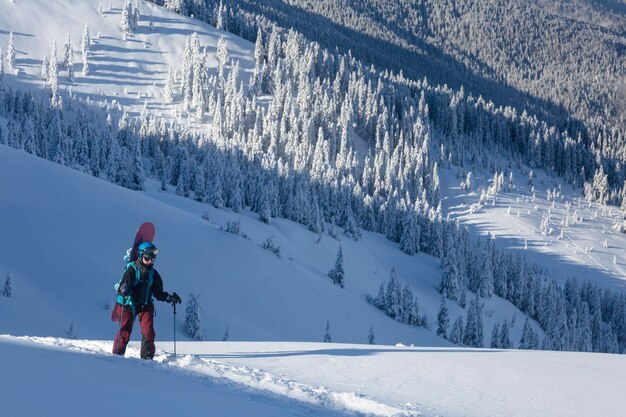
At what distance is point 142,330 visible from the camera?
416 inches

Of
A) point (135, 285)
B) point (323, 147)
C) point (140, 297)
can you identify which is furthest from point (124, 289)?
point (323, 147)

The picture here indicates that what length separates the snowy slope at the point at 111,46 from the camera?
369 ft

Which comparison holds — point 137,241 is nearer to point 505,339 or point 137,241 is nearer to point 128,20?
point 505,339

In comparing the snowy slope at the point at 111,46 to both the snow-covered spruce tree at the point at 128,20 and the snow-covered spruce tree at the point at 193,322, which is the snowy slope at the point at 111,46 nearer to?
the snow-covered spruce tree at the point at 128,20

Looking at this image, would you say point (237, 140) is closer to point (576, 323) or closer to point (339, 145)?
point (339, 145)

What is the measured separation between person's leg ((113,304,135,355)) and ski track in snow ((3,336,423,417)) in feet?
0.71

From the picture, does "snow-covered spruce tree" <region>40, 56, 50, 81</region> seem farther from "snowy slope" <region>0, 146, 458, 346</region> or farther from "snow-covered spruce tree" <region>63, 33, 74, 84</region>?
"snowy slope" <region>0, 146, 458, 346</region>

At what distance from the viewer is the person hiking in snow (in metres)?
10.3

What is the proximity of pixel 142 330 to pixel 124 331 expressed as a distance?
1.02 ft

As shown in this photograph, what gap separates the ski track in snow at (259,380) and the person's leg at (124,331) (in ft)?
0.71

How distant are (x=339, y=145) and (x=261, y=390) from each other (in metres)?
112

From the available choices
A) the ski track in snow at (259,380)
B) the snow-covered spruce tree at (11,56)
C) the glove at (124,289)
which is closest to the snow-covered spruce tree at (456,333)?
the ski track in snow at (259,380)

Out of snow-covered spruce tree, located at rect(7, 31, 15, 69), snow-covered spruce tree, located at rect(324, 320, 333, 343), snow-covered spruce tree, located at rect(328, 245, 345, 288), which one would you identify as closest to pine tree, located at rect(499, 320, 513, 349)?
snow-covered spruce tree, located at rect(328, 245, 345, 288)

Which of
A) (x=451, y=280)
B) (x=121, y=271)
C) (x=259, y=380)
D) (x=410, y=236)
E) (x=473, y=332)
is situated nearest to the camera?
(x=259, y=380)
